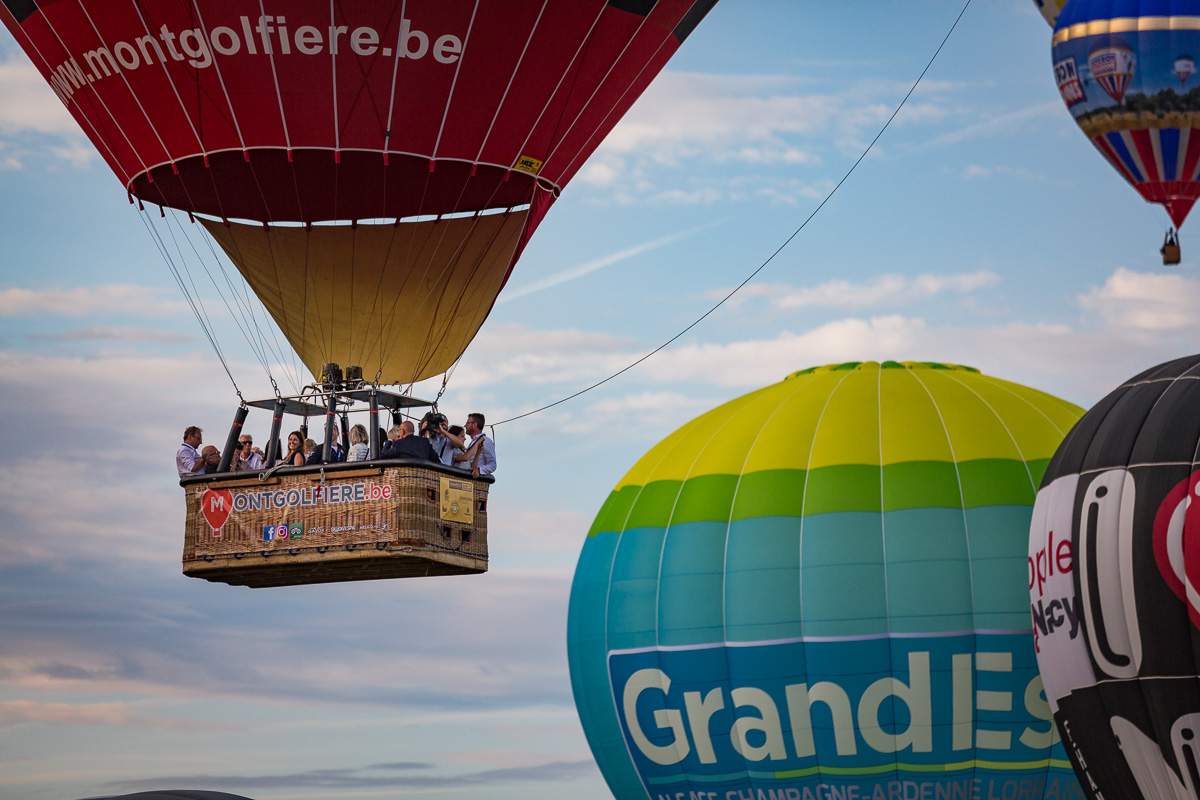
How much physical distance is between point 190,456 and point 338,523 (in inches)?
55.8

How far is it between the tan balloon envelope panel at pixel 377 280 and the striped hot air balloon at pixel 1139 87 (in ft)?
29.0

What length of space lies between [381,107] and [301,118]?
1.90ft

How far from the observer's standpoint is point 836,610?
14.6m

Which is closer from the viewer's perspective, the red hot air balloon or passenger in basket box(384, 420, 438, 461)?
passenger in basket box(384, 420, 438, 461)

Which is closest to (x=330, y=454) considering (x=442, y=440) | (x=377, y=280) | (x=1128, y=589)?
(x=442, y=440)

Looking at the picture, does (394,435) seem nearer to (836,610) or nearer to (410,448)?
(410,448)

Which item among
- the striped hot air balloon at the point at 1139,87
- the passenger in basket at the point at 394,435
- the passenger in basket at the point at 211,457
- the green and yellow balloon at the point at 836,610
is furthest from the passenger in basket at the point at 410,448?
the striped hot air balloon at the point at 1139,87

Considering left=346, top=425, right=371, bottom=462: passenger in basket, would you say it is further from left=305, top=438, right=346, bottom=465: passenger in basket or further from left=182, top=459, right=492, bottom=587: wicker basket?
left=182, top=459, right=492, bottom=587: wicker basket

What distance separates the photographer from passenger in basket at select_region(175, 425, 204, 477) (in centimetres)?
1484

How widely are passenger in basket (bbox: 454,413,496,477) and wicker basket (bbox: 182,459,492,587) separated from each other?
11 centimetres

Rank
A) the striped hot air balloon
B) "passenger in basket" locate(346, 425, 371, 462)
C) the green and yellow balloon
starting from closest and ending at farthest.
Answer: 1. "passenger in basket" locate(346, 425, 371, 462)
2. the green and yellow balloon
3. the striped hot air balloon

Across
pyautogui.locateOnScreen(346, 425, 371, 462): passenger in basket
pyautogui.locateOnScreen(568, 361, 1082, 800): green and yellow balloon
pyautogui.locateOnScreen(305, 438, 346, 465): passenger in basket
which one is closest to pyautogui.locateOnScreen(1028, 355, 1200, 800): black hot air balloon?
pyautogui.locateOnScreen(568, 361, 1082, 800): green and yellow balloon

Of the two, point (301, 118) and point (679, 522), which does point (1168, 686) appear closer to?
point (679, 522)

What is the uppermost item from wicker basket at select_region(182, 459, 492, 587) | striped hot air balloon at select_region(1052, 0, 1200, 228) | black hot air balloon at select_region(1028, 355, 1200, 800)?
striped hot air balloon at select_region(1052, 0, 1200, 228)
